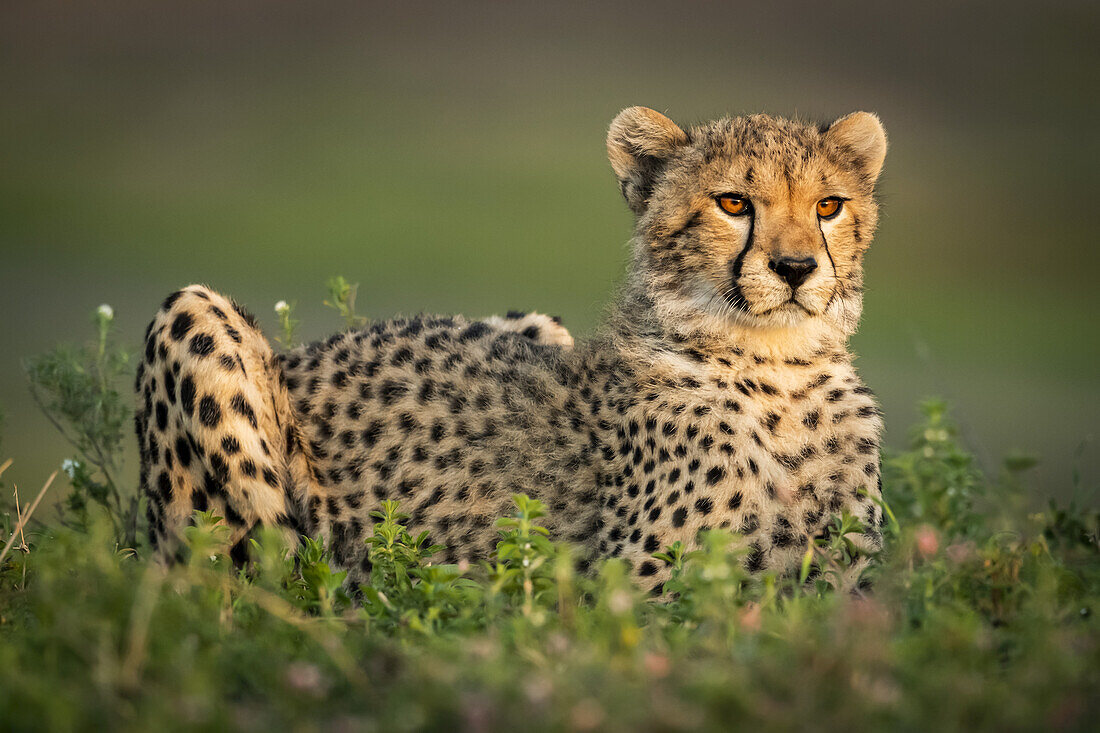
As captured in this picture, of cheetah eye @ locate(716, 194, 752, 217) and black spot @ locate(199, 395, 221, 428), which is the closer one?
cheetah eye @ locate(716, 194, 752, 217)

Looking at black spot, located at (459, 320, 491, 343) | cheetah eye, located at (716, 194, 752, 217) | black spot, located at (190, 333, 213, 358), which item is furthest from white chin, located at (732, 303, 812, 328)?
black spot, located at (190, 333, 213, 358)

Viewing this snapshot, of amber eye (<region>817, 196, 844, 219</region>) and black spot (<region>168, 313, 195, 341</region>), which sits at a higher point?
amber eye (<region>817, 196, 844, 219</region>)

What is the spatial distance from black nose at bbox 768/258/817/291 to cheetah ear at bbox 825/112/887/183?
0.65m

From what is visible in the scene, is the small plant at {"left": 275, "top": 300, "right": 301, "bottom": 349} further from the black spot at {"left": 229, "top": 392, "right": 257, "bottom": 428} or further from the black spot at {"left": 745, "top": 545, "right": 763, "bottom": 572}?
the black spot at {"left": 745, "top": 545, "right": 763, "bottom": 572}

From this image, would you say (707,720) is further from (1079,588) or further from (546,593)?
(1079,588)

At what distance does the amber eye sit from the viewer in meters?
3.39

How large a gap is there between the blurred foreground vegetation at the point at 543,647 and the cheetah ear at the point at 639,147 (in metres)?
1.37

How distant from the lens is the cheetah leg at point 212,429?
366 cm

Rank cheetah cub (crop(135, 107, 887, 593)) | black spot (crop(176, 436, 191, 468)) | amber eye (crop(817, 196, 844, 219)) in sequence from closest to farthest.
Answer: cheetah cub (crop(135, 107, 887, 593)) < amber eye (crop(817, 196, 844, 219)) < black spot (crop(176, 436, 191, 468))

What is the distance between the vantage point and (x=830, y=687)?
6.00 ft

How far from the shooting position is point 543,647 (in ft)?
7.30

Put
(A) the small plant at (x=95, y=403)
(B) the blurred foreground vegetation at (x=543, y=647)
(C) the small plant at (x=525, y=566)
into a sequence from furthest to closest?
(A) the small plant at (x=95, y=403) → (C) the small plant at (x=525, y=566) → (B) the blurred foreground vegetation at (x=543, y=647)

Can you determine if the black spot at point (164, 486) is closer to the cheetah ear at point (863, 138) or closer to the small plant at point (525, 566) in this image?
the small plant at point (525, 566)

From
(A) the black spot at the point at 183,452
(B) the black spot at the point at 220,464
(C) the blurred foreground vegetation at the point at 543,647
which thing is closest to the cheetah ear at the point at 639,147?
(C) the blurred foreground vegetation at the point at 543,647
